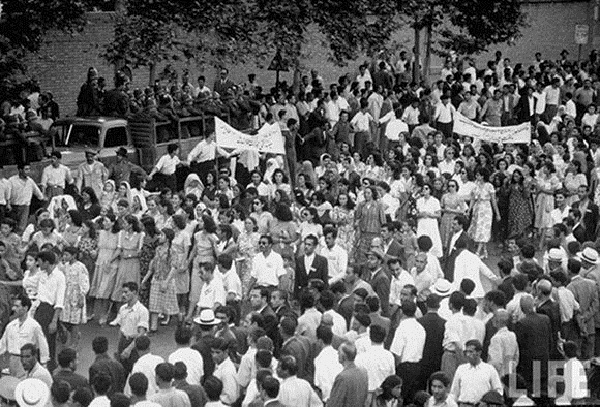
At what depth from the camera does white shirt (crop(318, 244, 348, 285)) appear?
634 inches

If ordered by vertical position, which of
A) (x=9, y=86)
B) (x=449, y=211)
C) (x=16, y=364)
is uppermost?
(x=9, y=86)

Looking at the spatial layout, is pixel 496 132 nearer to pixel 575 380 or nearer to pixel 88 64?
pixel 88 64

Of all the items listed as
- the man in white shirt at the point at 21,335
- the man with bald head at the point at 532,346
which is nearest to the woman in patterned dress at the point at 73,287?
the man in white shirt at the point at 21,335

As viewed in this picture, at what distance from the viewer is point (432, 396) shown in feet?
37.9

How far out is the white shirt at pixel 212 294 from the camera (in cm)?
1495

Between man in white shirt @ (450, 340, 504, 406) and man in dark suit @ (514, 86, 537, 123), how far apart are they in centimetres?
1799

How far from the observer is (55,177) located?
2064 centimetres

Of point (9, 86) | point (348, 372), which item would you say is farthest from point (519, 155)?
point (348, 372)

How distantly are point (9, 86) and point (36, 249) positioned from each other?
9133mm

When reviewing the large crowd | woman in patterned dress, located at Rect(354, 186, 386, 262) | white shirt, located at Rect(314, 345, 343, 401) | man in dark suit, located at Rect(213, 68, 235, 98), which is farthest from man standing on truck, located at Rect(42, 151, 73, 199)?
white shirt, located at Rect(314, 345, 343, 401)

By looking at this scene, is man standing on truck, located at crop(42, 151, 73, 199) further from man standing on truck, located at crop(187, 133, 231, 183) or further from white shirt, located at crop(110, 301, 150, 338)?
white shirt, located at crop(110, 301, 150, 338)

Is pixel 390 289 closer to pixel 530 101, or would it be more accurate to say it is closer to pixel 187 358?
pixel 187 358

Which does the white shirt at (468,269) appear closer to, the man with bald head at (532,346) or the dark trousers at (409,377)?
the man with bald head at (532,346)

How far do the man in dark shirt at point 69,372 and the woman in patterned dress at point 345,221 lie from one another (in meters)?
6.69
